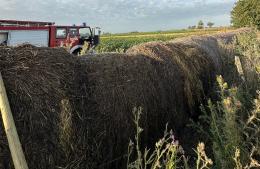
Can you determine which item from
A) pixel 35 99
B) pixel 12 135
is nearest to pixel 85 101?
pixel 35 99

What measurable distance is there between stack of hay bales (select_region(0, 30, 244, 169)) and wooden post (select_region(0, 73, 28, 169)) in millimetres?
101

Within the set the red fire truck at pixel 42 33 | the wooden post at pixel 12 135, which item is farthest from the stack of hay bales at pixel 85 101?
the red fire truck at pixel 42 33

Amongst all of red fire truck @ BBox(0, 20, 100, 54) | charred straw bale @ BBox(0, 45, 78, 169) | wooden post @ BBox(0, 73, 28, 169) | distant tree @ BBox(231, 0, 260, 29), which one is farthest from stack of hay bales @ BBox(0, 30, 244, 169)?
distant tree @ BBox(231, 0, 260, 29)

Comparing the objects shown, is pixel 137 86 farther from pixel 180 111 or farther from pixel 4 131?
pixel 4 131

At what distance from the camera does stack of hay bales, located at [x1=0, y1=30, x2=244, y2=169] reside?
11.6 feet

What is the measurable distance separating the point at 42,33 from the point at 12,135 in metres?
22.2

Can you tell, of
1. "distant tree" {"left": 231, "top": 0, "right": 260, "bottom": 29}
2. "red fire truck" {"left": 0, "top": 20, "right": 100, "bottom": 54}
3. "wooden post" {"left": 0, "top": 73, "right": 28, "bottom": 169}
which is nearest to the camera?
"wooden post" {"left": 0, "top": 73, "right": 28, "bottom": 169}

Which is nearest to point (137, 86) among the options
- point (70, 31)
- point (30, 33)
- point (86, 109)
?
point (86, 109)

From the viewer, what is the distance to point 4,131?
330cm

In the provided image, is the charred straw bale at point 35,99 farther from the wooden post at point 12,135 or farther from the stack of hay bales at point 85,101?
the wooden post at point 12,135

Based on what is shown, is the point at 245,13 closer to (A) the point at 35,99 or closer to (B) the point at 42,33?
(B) the point at 42,33

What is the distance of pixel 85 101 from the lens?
13.5ft

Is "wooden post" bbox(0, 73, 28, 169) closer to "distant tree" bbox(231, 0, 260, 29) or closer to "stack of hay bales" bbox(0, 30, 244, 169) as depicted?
"stack of hay bales" bbox(0, 30, 244, 169)

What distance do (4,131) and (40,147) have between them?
35 centimetres
